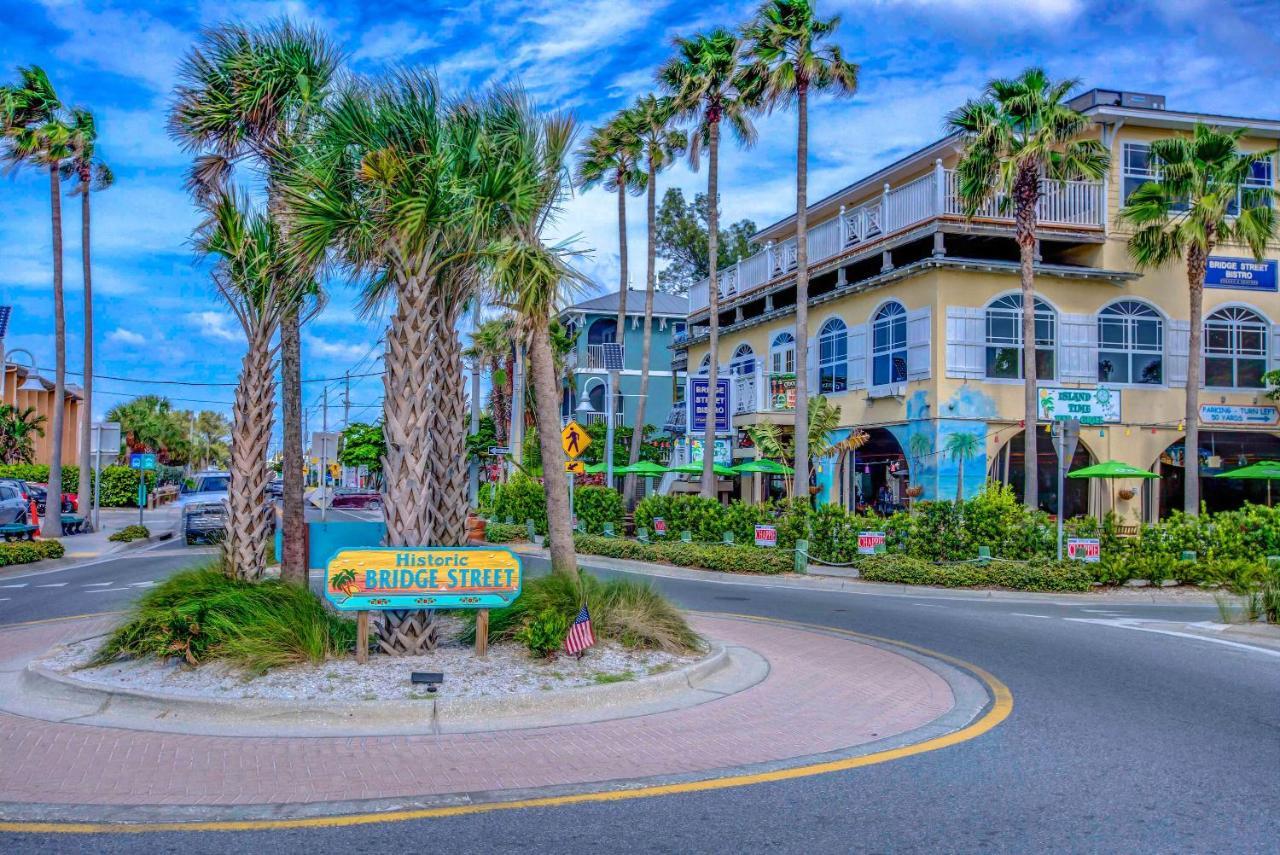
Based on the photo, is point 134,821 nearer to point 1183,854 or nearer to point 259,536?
point 1183,854

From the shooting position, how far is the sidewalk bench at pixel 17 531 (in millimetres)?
26766

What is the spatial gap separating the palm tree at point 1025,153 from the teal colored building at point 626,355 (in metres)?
26.8

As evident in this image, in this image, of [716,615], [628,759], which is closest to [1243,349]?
[716,615]

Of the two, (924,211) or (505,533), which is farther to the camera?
(505,533)

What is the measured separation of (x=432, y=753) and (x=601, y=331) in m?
48.6

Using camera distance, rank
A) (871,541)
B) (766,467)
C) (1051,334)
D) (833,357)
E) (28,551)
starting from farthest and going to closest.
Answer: (833,357)
(766,467)
(1051,334)
(28,551)
(871,541)

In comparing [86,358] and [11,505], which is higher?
[86,358]

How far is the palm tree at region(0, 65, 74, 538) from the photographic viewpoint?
94.9 feet

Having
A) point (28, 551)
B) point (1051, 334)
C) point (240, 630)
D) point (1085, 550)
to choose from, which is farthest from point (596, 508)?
point (240, 630)

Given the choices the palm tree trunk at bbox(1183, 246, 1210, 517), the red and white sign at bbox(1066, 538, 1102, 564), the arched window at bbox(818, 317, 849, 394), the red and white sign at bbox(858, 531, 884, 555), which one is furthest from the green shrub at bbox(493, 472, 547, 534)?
the palm tree trunk at bbox(1183, 246, 1210, 517)

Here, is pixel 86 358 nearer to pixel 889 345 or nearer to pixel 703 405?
pixel 703 405

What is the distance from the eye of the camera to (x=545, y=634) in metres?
9.14

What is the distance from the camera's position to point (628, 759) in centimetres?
693

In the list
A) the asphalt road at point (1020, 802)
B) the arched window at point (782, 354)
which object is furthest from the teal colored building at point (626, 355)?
the asphalt road at point (1020, 802)
